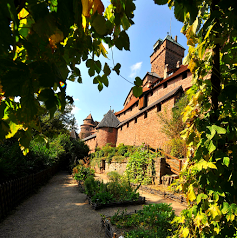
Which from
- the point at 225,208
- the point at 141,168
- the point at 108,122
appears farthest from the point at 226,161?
the point at 108,122

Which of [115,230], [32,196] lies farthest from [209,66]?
[32,196]

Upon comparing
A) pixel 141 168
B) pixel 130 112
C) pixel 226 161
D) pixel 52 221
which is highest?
pixel 130 112

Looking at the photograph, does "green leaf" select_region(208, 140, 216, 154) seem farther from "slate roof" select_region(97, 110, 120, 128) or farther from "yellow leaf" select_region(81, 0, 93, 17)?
"slate roof" select_region(97, 110, 120, 128)

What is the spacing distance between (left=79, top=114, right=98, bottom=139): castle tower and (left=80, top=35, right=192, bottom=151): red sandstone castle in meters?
14.2

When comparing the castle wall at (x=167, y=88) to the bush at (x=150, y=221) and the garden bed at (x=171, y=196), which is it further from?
the bush at (x=150, y=221)

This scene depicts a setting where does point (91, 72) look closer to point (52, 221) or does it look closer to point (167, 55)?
point (52, 221)

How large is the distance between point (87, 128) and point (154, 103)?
1403 inches

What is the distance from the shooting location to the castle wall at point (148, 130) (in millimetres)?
14125

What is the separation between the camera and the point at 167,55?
84.3 feet

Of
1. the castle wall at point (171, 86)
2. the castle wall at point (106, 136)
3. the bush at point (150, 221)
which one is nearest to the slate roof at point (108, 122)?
the castle wall at point (106, 136)

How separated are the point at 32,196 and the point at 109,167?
386 inches

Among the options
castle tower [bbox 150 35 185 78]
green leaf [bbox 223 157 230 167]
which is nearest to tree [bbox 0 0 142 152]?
green leaf [bbox 223 157 230 167]

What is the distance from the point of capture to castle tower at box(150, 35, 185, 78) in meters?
25.6

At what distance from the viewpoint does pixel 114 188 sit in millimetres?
6293
